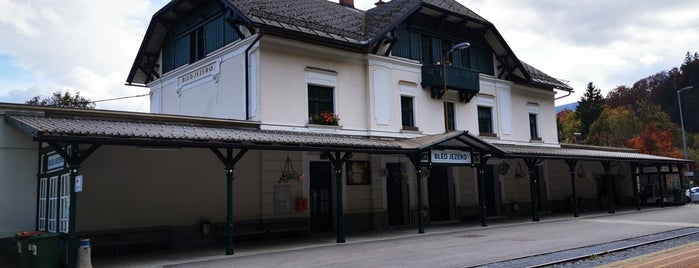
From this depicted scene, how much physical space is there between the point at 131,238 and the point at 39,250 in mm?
3151

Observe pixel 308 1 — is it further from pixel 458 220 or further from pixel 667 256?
pixel 667 256

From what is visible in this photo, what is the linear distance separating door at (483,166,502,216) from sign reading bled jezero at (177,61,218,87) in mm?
11828

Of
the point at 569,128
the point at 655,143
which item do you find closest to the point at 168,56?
the point at 655,143

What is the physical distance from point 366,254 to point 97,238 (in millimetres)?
6179

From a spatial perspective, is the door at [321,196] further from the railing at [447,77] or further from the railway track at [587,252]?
the railway track at [587,252]

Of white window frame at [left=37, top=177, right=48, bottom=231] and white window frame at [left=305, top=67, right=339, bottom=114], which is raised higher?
white window frame at [left=305, top=67, right=339, bottom=114]

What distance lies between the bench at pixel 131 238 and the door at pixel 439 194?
10.2 m

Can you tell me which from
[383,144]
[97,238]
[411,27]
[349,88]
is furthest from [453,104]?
[97,238]

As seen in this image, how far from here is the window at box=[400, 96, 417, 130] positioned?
65.0 feet

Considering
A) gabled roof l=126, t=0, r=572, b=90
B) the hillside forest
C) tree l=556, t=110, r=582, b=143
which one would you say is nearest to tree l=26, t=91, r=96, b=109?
gabled roof l=126, t=0, r=572, b=90

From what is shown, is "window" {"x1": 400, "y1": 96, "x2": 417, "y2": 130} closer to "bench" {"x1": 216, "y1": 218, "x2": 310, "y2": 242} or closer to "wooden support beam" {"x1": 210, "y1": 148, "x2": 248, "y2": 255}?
"bench" {"x1": 216, "y1": 218, "x2": 310, "y2": 242}

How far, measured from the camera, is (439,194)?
2114 cm

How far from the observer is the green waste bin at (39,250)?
10227mm

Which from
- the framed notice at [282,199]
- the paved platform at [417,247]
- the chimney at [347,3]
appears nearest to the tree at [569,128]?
the chimney at [347,3]
